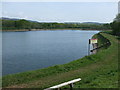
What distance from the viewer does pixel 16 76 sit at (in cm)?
1202

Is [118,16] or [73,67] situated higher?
[118,16]

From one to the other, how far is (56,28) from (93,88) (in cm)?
15992

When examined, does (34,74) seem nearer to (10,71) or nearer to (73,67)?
(73,67)

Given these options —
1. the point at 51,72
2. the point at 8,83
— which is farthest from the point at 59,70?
the point at 8,83

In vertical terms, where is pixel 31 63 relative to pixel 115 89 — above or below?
below

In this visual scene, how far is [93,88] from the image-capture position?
6.85 meters

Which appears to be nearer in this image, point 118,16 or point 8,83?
point 8,83

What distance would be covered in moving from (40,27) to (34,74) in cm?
13556

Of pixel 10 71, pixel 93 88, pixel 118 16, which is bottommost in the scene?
pixel 10 71

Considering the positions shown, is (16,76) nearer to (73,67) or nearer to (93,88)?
(73,67)

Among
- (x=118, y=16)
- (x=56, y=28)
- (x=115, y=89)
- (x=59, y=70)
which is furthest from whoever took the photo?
(x=56, y=28)

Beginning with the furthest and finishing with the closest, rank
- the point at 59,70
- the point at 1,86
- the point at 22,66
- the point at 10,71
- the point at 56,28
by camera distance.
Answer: the point at 56,28 < the point at 22,66 < the point at 10,71 < the point at 59,70 < the point at 1,86

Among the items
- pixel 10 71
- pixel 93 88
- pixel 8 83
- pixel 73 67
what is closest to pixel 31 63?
pixel 10 71

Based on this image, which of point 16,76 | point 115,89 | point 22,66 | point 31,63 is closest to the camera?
point 115,89
